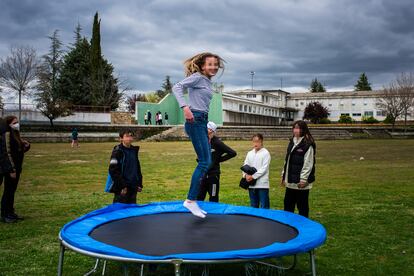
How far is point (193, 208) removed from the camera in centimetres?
477

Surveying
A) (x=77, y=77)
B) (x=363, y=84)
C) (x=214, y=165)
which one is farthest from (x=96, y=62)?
(x=363, y=84)

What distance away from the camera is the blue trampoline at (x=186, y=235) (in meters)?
3.13

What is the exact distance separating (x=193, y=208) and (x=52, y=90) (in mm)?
46720

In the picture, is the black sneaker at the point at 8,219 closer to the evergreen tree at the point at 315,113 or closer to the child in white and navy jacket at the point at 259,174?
the child in white and navy jacket at the point at 259,174

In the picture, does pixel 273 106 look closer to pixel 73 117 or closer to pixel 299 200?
pixel 73 117

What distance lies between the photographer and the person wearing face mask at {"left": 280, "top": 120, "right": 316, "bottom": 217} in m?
5.38

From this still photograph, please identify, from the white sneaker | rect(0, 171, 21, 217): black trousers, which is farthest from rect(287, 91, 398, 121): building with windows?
the white sneaker

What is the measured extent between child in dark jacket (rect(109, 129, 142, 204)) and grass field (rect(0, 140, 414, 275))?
98 cm

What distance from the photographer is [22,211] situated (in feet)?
25.1

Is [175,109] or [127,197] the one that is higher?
[175,109]

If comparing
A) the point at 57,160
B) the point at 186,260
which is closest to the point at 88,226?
the point at 186,260

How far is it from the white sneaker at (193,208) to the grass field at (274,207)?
664mm

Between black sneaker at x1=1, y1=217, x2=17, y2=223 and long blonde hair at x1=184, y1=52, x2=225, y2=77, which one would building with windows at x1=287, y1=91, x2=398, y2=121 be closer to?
black sneaker at x1=1, y1=217, x2=17, y2=223

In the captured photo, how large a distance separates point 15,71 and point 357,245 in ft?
132
